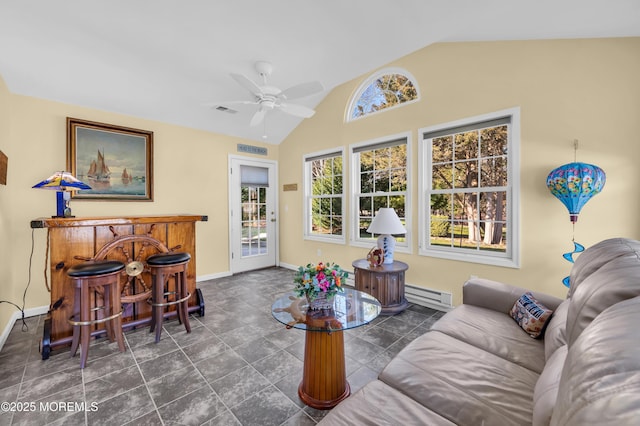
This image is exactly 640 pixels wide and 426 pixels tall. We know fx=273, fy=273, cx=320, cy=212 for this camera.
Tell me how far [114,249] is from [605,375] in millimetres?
3370

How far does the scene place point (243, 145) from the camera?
505 cm

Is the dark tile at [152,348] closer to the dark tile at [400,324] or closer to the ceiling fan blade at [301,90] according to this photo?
the dark tile at [400,324]

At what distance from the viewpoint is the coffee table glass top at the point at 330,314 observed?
1.74 m

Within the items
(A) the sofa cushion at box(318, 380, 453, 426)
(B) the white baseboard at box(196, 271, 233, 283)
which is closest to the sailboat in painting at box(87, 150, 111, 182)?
(B) the white baseboard at box(196, 271, 233, 283)

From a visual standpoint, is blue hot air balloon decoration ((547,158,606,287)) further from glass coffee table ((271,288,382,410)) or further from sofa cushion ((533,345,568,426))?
glass coffee table ((271,288,382,410))

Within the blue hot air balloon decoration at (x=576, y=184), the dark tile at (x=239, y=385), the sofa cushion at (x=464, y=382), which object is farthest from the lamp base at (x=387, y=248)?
the dark tile at (x=239, y=385)

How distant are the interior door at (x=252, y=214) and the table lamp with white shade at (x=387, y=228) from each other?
2733 millimetres

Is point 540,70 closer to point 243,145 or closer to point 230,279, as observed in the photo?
point 243,145

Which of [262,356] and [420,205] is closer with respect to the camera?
[262,356]

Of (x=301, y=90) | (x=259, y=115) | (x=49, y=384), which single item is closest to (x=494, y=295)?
(x=301, y=90)

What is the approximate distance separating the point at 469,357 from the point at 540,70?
2791mm

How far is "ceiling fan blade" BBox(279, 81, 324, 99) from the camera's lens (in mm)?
2467

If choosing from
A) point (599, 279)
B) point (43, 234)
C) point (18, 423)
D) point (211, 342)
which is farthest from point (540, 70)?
point (43, 234)

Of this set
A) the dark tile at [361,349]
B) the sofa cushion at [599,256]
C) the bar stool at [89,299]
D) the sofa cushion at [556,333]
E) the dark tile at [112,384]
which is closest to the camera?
the sofa cushion at [599,256]
